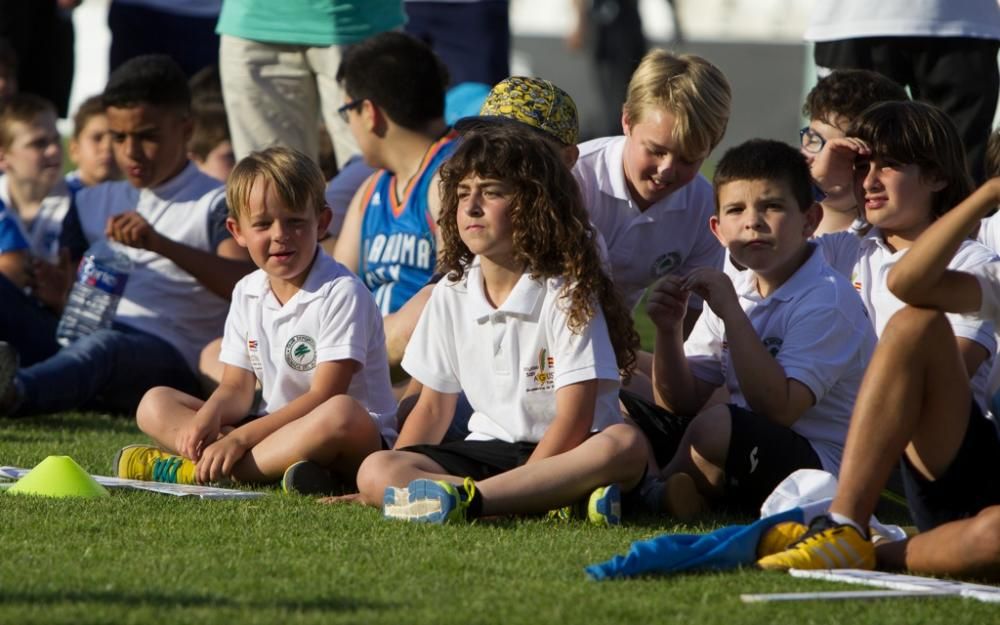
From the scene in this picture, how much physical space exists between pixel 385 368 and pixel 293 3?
295 cm

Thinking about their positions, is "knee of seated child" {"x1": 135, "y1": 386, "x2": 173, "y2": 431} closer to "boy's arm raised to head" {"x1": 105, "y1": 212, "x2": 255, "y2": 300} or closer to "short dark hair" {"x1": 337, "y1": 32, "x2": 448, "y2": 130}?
"boy's arm raised to head" {"x1": 105, "y1": 212, "x2": 255, "y2": 300}

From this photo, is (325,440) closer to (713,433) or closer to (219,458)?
(219,458)

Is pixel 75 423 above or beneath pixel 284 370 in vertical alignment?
beneath

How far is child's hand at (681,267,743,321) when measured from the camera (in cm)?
476

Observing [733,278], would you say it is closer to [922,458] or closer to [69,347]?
[922,458]

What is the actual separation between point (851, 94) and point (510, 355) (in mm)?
1740

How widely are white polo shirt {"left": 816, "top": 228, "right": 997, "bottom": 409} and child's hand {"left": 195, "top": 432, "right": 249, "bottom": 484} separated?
1977 mm

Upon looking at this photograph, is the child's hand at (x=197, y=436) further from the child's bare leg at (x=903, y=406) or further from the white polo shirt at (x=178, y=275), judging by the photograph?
the child's bare leg at (x=903, y=406)

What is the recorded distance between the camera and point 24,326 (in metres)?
7.31

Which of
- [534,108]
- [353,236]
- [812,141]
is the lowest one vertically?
[353,236]

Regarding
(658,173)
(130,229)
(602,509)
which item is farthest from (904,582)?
(130,229)

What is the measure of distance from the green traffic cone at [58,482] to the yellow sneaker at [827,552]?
6.44ft

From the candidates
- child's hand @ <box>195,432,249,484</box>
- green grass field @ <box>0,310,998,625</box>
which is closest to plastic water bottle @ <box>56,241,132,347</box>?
child's hand @ <box>195,432,249,484</box>

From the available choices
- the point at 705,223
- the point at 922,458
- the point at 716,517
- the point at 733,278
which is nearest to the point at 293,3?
the point at 705,223
